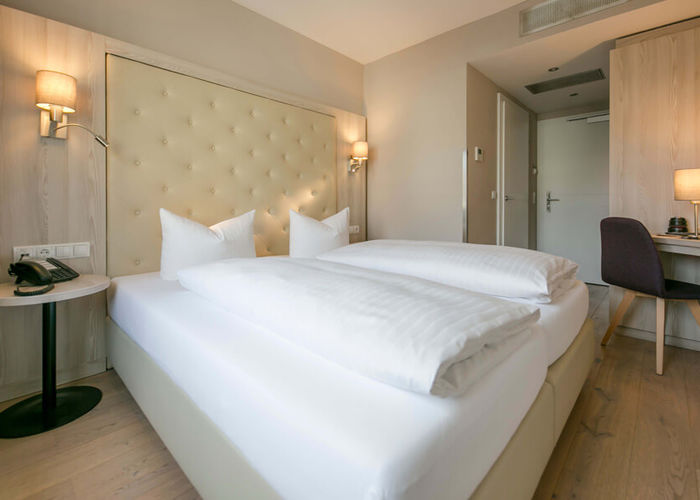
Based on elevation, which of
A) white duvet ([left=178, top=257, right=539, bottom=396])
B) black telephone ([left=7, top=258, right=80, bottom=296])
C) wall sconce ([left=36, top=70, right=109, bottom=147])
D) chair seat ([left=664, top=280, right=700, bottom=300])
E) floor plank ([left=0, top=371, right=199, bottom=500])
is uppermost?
wall sconce ([left=36, top=70, right=109, bottom=147])

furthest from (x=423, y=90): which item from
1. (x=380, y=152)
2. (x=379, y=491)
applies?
(x=379, y=491)

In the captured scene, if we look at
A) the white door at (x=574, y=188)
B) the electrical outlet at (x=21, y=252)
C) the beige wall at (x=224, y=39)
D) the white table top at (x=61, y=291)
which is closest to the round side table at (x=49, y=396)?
the white table top at (x=61, y=291)

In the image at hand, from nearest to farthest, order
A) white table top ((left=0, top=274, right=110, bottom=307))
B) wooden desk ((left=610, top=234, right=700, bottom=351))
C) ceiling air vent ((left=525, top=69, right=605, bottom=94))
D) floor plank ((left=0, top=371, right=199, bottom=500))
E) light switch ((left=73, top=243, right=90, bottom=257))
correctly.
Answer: floor plank ((left=0, top=371, right=199, bottom=500)), white table top ((left=0, top=274, right=110, bottom=307)), light switch ((left=73, top=243, right=90, bottom=257)), wooden desk ((left=610, top=234, right=700, bottom=351)), ceiling air vent ((left=525, top=69, right=605, bottom=94))

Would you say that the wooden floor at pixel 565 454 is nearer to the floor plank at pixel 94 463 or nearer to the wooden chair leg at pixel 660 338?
the floor plank at pixel 94 463

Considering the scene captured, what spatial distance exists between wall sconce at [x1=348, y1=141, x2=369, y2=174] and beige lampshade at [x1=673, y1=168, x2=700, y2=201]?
2328 millimetres

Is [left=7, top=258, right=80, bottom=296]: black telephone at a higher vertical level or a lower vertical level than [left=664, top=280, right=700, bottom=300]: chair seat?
higher

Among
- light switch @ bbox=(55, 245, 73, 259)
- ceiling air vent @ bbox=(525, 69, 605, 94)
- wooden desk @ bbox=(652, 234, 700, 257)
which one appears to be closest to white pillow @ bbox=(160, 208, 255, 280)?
light switch @ bbox=(55, 245, 73, 259)

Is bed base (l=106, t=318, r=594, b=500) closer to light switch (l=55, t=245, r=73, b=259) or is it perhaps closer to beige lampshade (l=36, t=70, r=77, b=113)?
light switch (l=55, t=245, r=73, b=259)

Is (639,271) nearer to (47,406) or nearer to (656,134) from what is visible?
(656,134)

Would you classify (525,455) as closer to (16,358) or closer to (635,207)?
(16,358)

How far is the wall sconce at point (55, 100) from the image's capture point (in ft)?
5.25

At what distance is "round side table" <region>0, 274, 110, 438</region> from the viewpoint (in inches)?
56.4

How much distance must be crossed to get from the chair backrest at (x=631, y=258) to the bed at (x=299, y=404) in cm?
77

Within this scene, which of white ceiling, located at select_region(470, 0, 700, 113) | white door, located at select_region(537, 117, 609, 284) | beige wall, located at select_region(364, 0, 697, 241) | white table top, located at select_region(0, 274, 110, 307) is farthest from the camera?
white door, located at select_region(537, 117, 609, 284)
